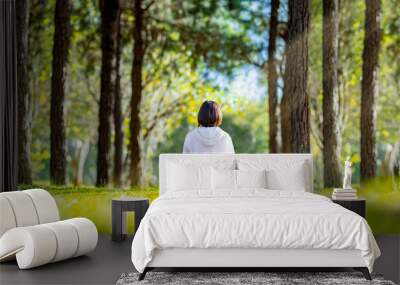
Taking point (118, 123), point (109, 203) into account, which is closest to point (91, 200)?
point (109, 203)

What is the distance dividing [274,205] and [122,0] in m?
5.13

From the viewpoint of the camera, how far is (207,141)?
731cm

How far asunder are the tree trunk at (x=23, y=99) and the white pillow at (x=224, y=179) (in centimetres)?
333

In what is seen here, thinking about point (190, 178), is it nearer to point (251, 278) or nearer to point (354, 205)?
point (354, 205)

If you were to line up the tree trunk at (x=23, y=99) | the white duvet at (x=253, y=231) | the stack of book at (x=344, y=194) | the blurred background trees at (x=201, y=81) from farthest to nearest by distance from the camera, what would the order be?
1. the tree trunk at (x=23, y=99)
2. the blurred background trees at (x=201, y=81)
3. the stack of book at (x=344, y=194)
4. the white duvet at (x=253, y=231)

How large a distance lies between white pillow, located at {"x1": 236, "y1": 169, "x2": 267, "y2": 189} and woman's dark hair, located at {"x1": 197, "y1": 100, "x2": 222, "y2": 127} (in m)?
0.74

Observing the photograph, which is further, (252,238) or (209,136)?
(209,136)

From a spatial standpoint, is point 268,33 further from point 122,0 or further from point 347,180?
point 347,180

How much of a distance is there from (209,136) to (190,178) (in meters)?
0.64

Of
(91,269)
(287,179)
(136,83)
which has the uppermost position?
(136,83)

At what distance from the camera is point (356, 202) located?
664 cm

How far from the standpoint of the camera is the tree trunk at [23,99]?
29.3 feet

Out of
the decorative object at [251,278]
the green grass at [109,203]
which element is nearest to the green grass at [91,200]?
the green grass at [109,203]

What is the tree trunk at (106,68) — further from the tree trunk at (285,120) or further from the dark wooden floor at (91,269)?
the dark wooden floor at (91,269)
